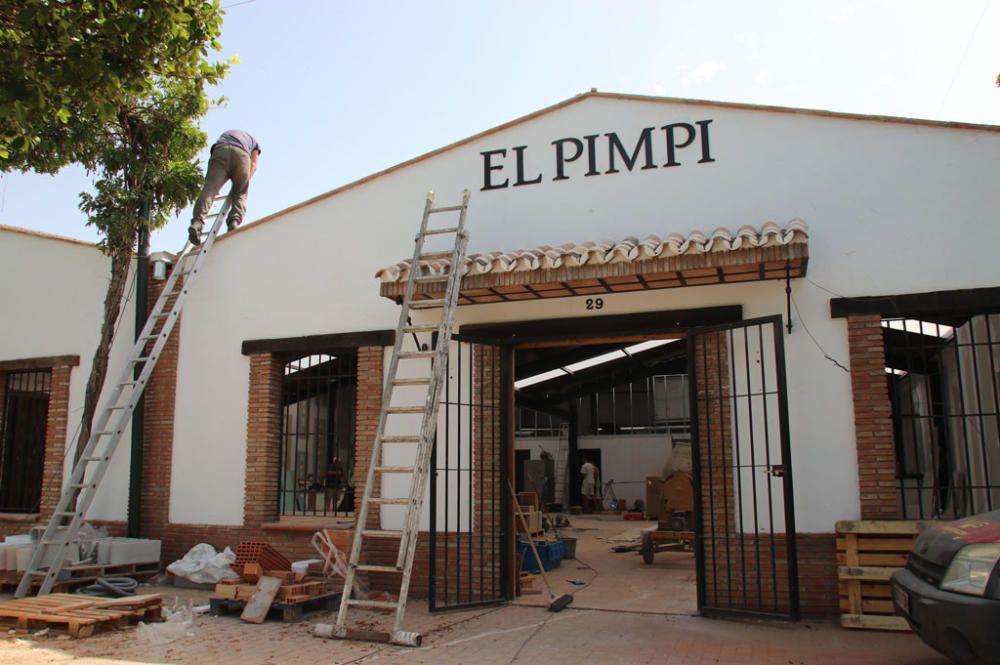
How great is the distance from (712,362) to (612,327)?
3.50 feet

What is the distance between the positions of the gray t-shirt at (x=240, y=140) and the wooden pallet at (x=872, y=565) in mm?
7669

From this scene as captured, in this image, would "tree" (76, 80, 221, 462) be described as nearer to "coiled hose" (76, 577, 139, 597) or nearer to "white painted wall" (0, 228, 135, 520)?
"white painted wall" (0, 228, 135, 520)

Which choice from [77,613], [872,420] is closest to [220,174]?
[77,613]

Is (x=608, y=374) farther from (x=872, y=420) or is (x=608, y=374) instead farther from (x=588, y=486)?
(x=872, y=420)

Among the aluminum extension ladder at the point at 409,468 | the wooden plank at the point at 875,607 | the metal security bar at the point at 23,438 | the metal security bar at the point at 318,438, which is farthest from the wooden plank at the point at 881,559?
the metal security bar at the point at 23,438

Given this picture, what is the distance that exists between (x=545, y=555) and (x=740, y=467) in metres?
3.89

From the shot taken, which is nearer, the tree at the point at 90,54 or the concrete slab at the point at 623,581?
the tree at the point at 90,54

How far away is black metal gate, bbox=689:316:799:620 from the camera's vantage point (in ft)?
24.0

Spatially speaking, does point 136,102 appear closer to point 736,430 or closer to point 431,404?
point 431,404

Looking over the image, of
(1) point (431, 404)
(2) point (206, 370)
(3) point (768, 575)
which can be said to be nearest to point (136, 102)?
(2) point (206, 370)

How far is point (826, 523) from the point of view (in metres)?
7.32

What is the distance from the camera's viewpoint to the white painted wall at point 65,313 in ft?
34.1

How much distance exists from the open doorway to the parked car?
418cm

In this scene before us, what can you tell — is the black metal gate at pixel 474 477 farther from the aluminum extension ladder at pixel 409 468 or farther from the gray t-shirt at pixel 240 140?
the gray t-shirt at pixel 240 140
